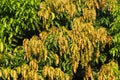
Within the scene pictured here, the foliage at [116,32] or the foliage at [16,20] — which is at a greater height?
the foliage at [16,20]

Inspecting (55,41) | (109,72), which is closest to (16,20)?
(55,41)

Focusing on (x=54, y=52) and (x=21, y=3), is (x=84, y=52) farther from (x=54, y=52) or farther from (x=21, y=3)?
(x=21, y=3)

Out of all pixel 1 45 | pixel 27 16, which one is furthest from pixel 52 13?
pixel 1 45

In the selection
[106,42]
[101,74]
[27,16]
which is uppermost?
[27,16]

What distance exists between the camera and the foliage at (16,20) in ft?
25.1

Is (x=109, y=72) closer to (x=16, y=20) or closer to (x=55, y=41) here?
(x=55, y=41)

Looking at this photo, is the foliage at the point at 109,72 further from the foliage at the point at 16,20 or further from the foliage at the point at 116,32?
the foliage at the point at 16,20

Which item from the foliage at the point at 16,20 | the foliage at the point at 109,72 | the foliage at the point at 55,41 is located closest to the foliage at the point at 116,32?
the foliage at the point at 55,41

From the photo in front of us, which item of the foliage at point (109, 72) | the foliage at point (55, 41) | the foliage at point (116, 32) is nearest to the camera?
the foliage at point (55, 41)

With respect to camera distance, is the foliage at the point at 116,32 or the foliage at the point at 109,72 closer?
the foliage at the point at 109,72

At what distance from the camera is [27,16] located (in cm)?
765

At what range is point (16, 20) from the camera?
7.70 meters

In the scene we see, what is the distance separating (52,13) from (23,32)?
704 millimetres

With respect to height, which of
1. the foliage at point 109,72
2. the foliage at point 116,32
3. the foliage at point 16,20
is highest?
the foliage at point 16,20
